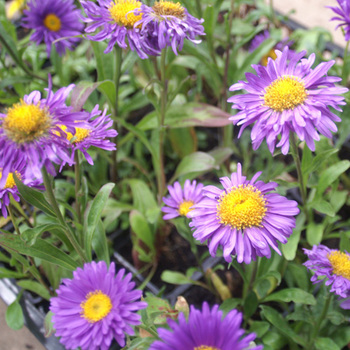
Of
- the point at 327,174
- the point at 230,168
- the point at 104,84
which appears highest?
the point at 104,84

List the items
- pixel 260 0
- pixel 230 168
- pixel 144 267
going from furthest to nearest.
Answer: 1. pixel 260 0
2. pixel 230 168
3. pixel 144 267

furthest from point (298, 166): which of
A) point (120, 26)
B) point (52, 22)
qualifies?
point (52, 22)

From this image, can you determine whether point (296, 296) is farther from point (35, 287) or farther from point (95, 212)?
point (35, 287)

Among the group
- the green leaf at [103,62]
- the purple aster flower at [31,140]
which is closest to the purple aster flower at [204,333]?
the purple aster flower at [31,140]

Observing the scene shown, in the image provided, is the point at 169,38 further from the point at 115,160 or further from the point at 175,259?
the point at 175,259

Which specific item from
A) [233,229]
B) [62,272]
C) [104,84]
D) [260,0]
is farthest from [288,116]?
[260,0]

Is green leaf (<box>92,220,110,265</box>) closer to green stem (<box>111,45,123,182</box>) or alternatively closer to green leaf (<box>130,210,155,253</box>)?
green leaf (<box>130,210,155,253</box>)

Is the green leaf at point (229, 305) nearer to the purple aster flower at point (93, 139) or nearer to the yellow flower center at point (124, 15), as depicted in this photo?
the purple aster flower at point (93, 139)

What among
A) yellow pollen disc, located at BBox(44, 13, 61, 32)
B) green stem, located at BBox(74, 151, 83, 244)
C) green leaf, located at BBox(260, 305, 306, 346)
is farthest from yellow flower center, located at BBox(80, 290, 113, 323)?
yellow pollen disc, located at BBox(44, 13, 61, 32)
